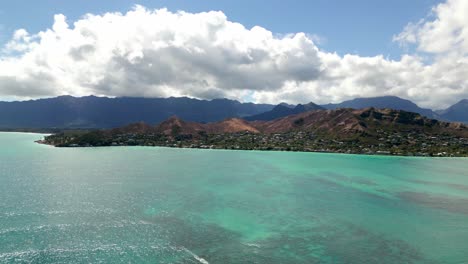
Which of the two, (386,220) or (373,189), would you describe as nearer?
(386,220)

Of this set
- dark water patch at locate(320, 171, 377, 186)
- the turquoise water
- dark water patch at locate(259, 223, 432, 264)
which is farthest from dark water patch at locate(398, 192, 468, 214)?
dark water patch at locate(259, 223, 432, 264)

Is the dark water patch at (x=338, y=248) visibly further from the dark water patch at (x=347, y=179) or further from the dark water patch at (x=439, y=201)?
the dark water patch at (x=347, y=179)

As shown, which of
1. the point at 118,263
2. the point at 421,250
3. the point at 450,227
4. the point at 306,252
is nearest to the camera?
the point at 118,263

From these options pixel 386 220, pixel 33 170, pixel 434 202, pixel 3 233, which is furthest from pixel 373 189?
pixel 33 170

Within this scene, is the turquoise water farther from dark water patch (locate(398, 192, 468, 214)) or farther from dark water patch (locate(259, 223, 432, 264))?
dark water patch (locate(398, 192, 468, 214))

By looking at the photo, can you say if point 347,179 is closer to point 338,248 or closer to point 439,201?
point 439,201

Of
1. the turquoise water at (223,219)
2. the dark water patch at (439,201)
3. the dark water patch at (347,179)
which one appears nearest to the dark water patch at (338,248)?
the turquoise water at (223,219)

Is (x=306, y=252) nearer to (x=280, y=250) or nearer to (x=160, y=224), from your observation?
(x=280, y=250)
